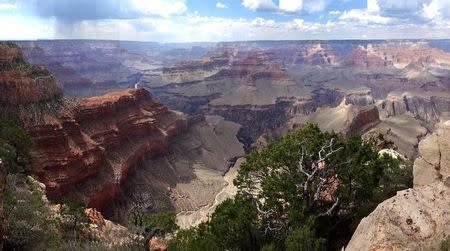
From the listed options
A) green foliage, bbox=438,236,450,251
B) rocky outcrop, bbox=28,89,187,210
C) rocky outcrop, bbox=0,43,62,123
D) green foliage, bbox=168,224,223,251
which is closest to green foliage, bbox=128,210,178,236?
green foliage, bbox=168,224,223,251

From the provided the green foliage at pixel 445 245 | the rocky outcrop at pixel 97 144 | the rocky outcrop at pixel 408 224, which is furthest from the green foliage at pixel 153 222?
the rocky outcrop at pixel 97 144

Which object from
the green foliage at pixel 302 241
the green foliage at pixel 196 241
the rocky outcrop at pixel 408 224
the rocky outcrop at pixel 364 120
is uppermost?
the rocky outcrop at pixel 408 224

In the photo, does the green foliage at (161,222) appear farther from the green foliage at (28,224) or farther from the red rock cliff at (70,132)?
the red rock cliff at (70,132)

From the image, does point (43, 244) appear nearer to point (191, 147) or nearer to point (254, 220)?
point (254, 220)

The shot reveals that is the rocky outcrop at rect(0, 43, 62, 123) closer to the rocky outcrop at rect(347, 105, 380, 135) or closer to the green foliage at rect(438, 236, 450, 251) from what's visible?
the green foliage at rect(438, 236, 450, 251)

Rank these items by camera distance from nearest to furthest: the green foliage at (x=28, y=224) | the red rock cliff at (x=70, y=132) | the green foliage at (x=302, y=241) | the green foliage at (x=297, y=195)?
the green foliage at (x=302, y=241) → the green foliage at (x=28, y=224) → the green foliage at (x=297, y=195) → the red rock cliff at (x=70, y=132)

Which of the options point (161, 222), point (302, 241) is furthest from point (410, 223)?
point (161, 222)

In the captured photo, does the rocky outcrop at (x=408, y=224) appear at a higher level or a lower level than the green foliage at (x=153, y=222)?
higher
